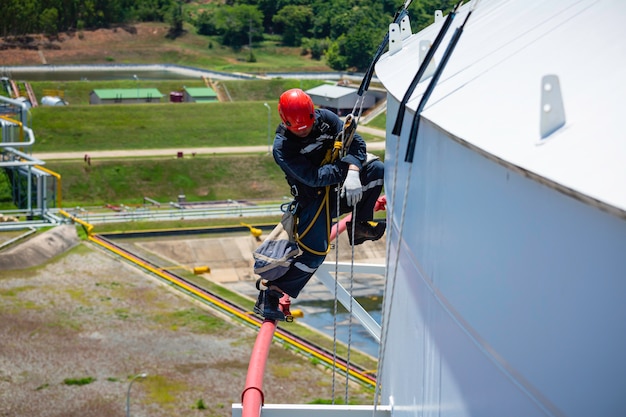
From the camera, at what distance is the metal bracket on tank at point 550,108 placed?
3.96m

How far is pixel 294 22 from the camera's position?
324 ft

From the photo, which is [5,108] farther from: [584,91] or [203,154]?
[584,91]

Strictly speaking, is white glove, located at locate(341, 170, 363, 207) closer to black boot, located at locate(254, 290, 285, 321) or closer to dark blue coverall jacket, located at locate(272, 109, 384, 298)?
dark blue coverall jacket, located at locate(272, 109, 384, 298)

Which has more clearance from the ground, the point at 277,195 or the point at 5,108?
the point at 5,108

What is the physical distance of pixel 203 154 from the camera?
190 feet

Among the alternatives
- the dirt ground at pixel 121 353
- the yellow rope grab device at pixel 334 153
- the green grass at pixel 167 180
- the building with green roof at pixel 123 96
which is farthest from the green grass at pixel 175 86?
the yellow rope grab device at pixel 334 153

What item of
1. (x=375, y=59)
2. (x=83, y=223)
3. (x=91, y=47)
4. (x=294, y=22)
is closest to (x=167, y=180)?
(x=83, y=223)

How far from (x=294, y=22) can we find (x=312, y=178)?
92729 millimetres

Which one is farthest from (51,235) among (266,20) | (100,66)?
(266,20)

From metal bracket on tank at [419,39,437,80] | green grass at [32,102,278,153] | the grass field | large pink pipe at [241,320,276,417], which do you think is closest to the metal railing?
the grass field

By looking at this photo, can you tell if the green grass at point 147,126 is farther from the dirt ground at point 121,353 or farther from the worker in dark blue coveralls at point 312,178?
the worker in dark blue coveralls at point 312,178

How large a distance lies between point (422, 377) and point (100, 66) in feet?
285

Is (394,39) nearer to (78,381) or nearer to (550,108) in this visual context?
(550,108)

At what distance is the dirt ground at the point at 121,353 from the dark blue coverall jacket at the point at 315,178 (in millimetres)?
17730
